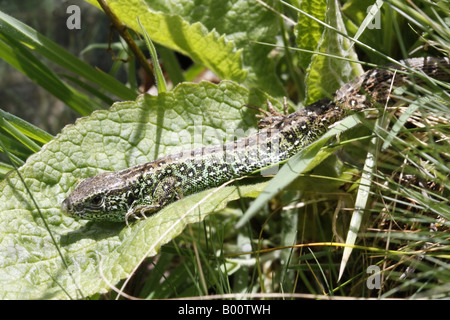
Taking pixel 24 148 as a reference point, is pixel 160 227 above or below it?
Answer: below

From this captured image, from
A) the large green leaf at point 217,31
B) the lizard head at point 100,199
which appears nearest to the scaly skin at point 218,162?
the lizard head at point 100,199

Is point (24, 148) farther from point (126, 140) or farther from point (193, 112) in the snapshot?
point (193, 112)

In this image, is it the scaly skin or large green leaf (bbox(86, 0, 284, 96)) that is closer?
the scaly skin

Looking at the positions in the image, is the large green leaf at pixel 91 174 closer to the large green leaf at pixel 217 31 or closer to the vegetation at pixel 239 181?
the vegetation at pixel 239 181

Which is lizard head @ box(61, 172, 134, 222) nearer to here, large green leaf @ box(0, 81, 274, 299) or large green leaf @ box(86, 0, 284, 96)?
large green leaf @ box(0, 81, 274, 299)

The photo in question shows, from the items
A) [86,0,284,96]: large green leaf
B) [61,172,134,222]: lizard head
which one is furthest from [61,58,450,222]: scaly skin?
[86,0,284,96]: large green leaf

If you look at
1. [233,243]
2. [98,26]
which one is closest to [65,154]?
[233,243]
